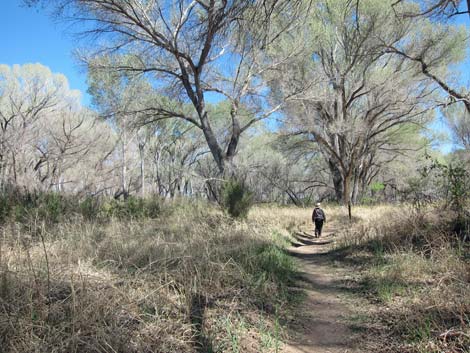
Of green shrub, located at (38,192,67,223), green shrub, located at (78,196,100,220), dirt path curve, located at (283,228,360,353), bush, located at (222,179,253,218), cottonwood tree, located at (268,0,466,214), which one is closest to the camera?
dirt path curve, located at (283,228,360,353)

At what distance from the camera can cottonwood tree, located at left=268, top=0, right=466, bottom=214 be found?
16172mm

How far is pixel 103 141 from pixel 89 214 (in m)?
22.6

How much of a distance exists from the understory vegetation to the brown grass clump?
3.68 ft

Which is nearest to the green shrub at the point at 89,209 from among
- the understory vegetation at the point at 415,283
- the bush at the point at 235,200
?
the bush at the point at 235,200

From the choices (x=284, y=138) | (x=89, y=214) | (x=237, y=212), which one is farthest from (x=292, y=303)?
(x=284, y=138)

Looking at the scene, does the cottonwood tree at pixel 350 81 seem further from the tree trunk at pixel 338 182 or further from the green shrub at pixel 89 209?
the green shrub at pixel 89 209

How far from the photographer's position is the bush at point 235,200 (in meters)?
→ 10.2

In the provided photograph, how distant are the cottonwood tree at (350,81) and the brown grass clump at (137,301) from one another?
1283 cm

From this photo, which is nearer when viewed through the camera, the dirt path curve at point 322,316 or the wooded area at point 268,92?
the dirt path curve at point 322,316

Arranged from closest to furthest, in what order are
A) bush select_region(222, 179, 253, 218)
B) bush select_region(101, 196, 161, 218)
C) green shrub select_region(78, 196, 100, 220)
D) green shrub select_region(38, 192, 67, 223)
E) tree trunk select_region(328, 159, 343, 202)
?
green shrub select_region(38, 192, 67, 223) → green shrub select_region(78, 196, 100, 220) → bush select_region(222, 179, 253, 218) → bush select_region(101, 196, 161, 218) → tree trunk select_region(328, 159, 343, 202)

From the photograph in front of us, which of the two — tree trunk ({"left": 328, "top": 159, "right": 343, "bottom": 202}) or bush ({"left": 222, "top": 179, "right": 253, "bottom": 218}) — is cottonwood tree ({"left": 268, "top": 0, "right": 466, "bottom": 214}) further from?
bush ({"left": 222, "top": 179, "right": 253, "bottom": 218})

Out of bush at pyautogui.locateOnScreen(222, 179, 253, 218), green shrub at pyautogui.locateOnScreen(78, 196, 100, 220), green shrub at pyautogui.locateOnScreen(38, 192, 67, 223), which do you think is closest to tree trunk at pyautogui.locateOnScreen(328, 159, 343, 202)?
bush at pyautogui.locateOnScreen(222, 179, 253, 218)

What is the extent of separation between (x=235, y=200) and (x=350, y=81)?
13224 mm

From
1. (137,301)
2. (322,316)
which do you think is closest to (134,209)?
(137,301)
